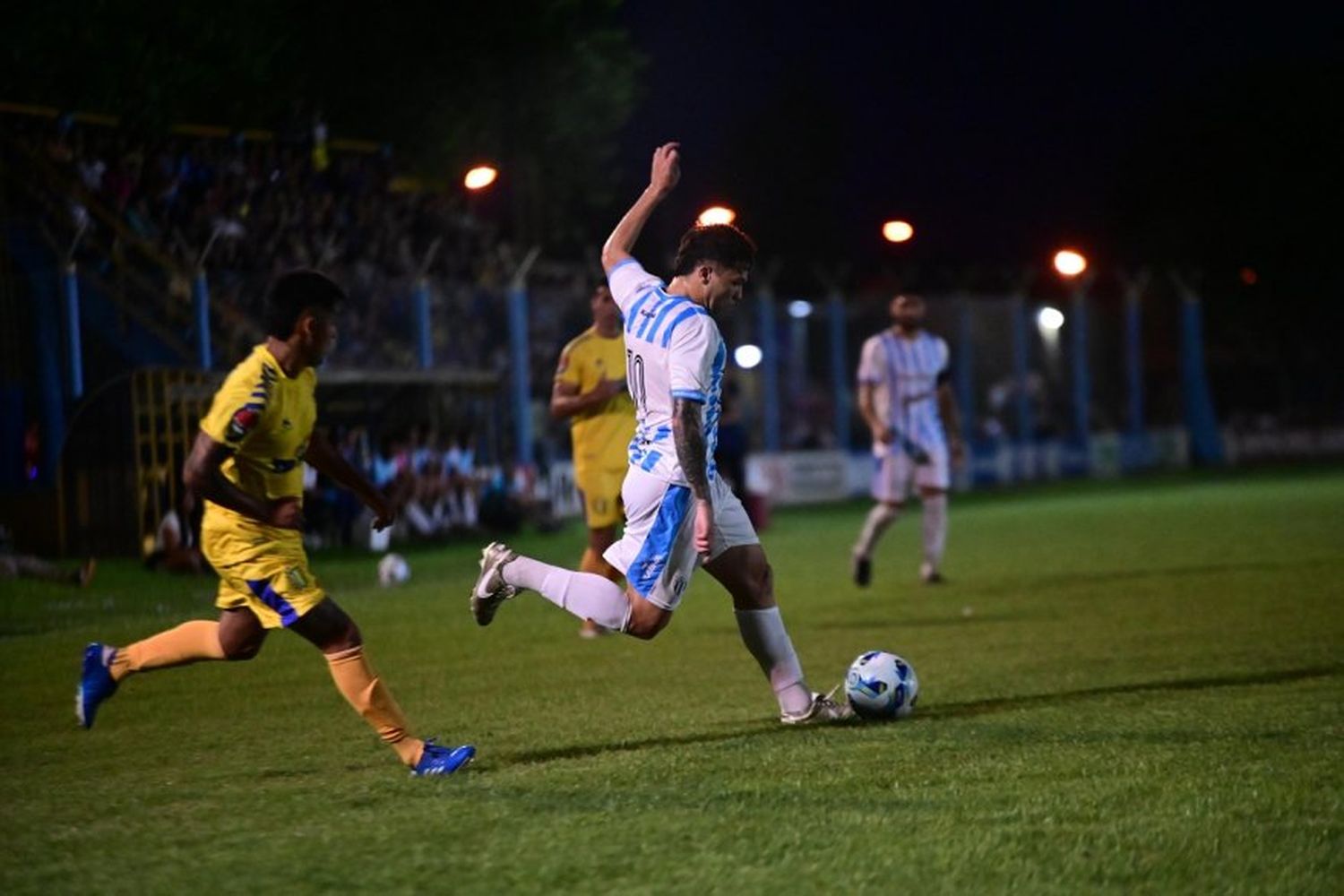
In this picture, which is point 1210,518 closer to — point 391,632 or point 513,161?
point 391,632

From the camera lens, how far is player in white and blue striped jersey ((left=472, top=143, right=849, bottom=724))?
7.32 metres

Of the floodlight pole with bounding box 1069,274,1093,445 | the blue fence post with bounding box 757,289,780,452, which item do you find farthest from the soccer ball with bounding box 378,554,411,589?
the floodlight pole with bounding box 1069,274,1093,445

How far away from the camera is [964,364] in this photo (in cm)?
→ 3509

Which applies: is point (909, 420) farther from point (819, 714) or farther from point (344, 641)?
point (344, 641)

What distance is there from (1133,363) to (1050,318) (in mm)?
2493

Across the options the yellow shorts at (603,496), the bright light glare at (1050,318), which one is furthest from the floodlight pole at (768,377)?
the yellow shorts at (603,496)

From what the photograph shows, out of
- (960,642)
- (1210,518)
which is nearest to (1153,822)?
(960,642)

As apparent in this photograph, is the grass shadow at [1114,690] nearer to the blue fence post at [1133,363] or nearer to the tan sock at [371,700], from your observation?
the tan sock at [371,700]

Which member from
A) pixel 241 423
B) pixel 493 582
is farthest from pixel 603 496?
pixel 241 423

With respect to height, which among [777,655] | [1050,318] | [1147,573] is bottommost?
[1147,573]

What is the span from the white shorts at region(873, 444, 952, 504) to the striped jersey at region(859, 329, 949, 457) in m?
0.05

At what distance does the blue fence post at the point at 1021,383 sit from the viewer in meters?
35.9

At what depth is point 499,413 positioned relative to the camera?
2541 centimetres

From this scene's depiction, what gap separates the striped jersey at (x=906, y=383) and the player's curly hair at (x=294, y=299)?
844 cm
